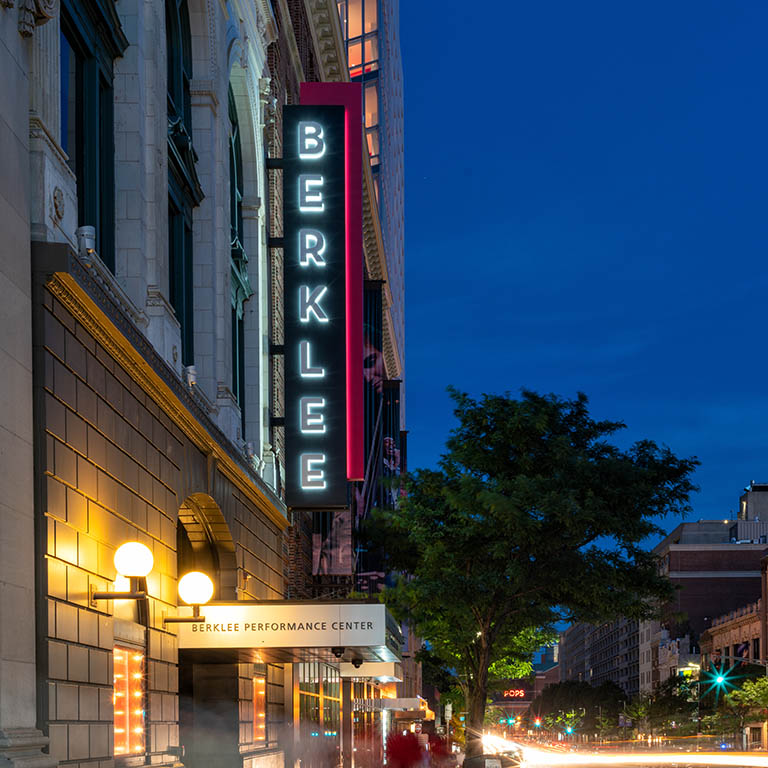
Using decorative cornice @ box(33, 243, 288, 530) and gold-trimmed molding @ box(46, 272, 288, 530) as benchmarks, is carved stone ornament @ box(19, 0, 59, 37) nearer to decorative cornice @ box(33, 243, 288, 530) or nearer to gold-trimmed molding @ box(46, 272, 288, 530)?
decorative cornice @ box(33, 243, 288, 530)

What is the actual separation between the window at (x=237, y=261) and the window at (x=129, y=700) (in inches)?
445

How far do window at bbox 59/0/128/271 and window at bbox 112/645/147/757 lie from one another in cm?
519

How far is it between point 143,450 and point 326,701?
2789cm

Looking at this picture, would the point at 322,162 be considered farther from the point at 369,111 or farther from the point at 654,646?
the point at 654,646

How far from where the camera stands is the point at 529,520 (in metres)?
38.0

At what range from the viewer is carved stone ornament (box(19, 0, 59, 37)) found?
12836 mm

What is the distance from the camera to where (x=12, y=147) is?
12414 mm

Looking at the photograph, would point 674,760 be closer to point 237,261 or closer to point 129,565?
point 237,261

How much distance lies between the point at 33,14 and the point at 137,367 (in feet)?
16.3

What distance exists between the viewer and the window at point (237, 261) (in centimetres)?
2831

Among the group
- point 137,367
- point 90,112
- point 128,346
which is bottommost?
point 137,367

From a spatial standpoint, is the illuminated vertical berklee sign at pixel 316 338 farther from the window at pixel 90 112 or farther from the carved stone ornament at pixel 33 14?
the carved stone ornament at pixel 33 14

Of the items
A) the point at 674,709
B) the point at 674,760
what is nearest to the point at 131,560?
the point at 674,760

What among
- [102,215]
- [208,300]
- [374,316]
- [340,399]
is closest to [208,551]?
[208,300]
